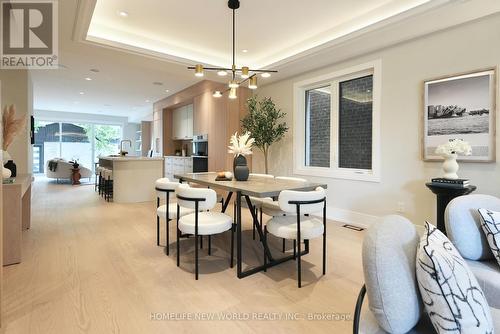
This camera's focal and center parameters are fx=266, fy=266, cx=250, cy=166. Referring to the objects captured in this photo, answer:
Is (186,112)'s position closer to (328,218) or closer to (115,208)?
(115,208)

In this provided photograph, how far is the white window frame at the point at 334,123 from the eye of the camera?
150 inches

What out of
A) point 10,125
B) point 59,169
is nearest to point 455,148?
point 10,125

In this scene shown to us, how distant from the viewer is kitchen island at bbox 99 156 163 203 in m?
5.61

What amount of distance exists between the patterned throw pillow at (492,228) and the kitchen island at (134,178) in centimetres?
564

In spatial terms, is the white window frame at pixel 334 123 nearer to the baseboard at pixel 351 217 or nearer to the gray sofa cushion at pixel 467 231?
the baseboard at pixel 351 217

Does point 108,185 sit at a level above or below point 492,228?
below

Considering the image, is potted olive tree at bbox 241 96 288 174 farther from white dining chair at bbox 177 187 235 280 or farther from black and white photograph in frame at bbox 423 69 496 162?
white dining chair at bbox 177 187 235 280

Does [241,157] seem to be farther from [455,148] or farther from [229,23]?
[455,148]

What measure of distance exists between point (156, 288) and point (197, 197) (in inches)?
31.3

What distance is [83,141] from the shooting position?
11414 mm

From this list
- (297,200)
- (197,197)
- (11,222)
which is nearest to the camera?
(297,200)

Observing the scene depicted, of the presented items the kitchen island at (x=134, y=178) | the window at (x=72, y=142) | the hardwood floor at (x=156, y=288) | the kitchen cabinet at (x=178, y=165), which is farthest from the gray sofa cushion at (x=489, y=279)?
the window at (x=72, y=142)

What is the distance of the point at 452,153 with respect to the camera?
2873 millimetres

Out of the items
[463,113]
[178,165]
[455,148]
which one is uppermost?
[463,113]
